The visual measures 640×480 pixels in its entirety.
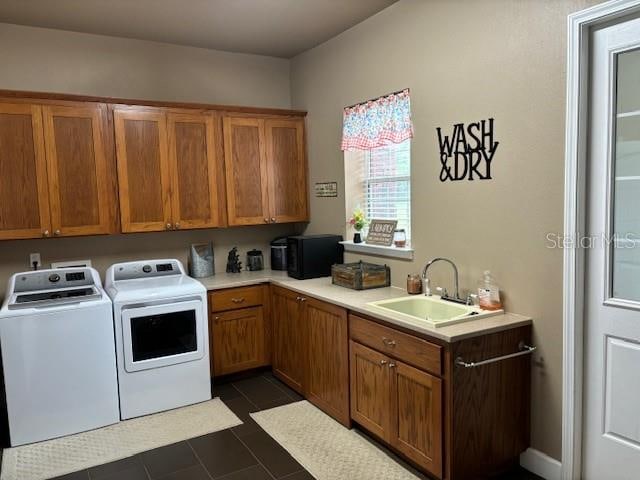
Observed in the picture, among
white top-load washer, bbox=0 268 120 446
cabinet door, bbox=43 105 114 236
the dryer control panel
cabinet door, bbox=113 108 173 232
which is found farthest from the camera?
the dryer control panel

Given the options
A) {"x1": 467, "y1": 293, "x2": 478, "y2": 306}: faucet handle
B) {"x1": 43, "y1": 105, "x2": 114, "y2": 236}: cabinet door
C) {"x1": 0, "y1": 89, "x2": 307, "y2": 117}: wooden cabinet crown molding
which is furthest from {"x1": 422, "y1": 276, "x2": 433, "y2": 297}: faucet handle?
{"x1": 43, "y1": 105, "x2": 114, "y2": 236}: cabinet door

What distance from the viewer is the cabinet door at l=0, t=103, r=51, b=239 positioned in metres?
3.38

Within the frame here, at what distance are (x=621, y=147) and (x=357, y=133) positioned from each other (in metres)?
1.91

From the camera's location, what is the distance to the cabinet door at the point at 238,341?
3.90 metres

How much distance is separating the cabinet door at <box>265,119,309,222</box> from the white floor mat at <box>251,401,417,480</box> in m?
1.68

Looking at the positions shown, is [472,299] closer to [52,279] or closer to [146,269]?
[146,269]

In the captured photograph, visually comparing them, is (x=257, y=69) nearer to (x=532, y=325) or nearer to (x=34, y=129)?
(x=34, y=129)

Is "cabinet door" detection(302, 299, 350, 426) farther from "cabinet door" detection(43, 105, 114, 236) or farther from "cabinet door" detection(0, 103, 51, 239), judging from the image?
"cabinet door" detection(0, 103, 51, 239)

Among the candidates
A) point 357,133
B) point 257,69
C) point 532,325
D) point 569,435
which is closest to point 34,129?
point 257,69

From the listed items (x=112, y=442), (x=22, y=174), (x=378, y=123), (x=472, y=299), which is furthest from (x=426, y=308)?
(x=22, y=174)

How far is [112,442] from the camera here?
311cm

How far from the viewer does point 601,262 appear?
2305 mm

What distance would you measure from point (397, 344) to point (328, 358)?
0.78 metres

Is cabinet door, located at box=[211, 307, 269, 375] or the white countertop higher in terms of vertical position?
the white countertop
